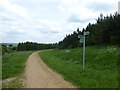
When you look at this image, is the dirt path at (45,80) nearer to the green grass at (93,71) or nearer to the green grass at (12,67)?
the green grass at (93,71)

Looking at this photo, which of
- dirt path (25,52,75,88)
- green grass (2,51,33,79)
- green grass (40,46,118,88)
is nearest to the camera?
green grass (40,46,118,88)

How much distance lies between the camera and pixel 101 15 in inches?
1981

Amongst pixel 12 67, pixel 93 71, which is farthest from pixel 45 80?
pixel 12 67

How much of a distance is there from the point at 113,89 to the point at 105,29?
3230cm

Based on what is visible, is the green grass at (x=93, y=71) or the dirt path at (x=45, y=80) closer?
the green grass at (x=93, y=71)

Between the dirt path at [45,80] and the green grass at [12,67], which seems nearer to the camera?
the dirt path at [45,80]

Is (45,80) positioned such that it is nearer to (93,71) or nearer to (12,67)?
(93,71)

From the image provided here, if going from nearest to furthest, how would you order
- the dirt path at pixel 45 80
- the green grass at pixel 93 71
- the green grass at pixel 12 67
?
the green grass at pixel 93 71 < the dirt path at pixel 45 80 < the green grass at pixel 12 67

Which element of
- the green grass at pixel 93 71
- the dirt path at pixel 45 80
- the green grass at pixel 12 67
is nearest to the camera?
the green grass at pixel 93 71

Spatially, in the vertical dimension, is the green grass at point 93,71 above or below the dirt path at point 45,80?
above

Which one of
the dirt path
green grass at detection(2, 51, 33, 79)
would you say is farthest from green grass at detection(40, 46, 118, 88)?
green grass at detection(2, 51, 33, 79)

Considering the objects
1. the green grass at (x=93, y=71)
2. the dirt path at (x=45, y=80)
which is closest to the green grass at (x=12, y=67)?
the dirt path at (x=45, y=80)

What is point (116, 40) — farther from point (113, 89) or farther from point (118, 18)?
point (113, 89)

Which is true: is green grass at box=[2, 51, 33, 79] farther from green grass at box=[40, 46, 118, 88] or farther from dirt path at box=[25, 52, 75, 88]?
green grass at box=[40, 46, 118, 88]
